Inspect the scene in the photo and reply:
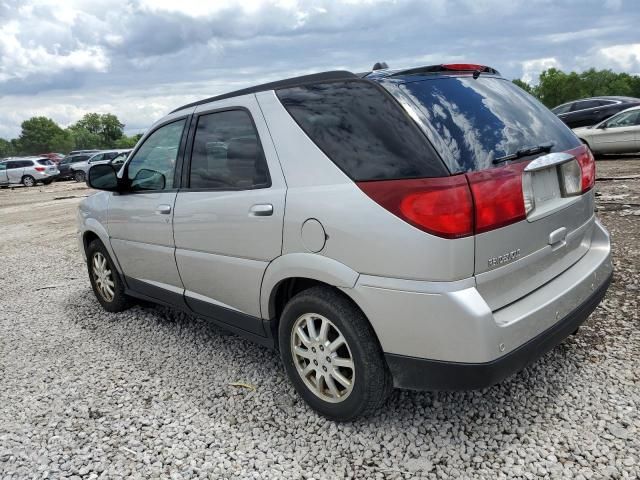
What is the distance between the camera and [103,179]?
414 cm

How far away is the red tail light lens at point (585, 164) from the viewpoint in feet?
9.28

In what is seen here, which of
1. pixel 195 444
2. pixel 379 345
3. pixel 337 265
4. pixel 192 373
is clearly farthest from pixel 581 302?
pixel 192 373

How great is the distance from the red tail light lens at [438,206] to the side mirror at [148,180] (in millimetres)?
2133

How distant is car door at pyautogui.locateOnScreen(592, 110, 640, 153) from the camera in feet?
43.3

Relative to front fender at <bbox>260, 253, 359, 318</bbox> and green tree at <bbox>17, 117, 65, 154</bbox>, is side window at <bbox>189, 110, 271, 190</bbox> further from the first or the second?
green tree at <bbox>17, 117, 65, 154</bbox>

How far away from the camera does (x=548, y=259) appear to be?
2.60m

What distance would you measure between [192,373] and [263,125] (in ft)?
5.62

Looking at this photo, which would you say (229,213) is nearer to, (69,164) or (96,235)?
(96,235)

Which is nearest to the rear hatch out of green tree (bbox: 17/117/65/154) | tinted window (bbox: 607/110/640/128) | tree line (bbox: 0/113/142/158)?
tinted window (bbox: 607/110/640/128)

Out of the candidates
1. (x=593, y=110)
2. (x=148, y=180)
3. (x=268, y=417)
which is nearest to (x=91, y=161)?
(x=593, y=110)

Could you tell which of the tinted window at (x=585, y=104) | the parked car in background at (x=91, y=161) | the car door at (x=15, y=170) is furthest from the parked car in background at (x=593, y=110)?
the car door at (x=15, y=170)

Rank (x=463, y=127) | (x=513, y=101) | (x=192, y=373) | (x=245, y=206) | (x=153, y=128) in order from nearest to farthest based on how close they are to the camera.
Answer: (x=463, y=127)
(x=513, y=101)
(x=245, y=206)
(x=192, y=373)
(x=153, y=128)

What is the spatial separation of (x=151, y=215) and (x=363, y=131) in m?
1.97

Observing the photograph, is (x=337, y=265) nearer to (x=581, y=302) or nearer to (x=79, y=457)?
(x=581, y=302)
